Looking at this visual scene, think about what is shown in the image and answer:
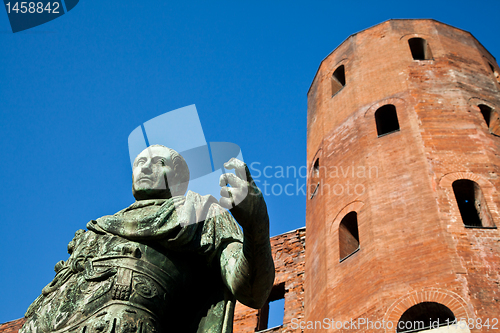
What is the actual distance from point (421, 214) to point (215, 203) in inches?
398

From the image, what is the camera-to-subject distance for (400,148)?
14.2 meters

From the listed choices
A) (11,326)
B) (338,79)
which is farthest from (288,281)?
(11,326)

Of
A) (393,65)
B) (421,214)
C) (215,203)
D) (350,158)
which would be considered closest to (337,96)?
(393,65)

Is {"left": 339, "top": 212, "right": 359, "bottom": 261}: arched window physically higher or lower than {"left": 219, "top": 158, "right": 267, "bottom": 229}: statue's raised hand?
higher

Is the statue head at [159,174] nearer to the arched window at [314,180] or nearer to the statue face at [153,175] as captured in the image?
the statue face at [153,175]

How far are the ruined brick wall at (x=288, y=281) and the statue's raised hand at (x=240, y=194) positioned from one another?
12704 millimetres

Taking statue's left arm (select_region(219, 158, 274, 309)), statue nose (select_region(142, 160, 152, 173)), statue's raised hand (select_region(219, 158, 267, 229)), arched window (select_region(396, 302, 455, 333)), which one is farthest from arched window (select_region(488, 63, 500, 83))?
statue's raised hand (select_region(219, 158, 267, 229))

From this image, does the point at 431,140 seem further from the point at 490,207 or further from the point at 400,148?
the point at 490,207

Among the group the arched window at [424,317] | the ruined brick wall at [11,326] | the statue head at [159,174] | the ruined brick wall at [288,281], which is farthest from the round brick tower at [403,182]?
the ruined brick wall at [11,326]

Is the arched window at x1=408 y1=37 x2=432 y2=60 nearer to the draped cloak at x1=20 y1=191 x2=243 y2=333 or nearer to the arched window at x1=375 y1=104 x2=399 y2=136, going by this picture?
the arched window at x1=375 y1=104 x2=399 y2=136

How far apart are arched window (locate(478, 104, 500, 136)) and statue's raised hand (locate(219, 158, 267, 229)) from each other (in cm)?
1367

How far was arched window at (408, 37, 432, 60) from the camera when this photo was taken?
17.8 meters

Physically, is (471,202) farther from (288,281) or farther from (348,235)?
(288,281)

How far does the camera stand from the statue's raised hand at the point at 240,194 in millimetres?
2273
